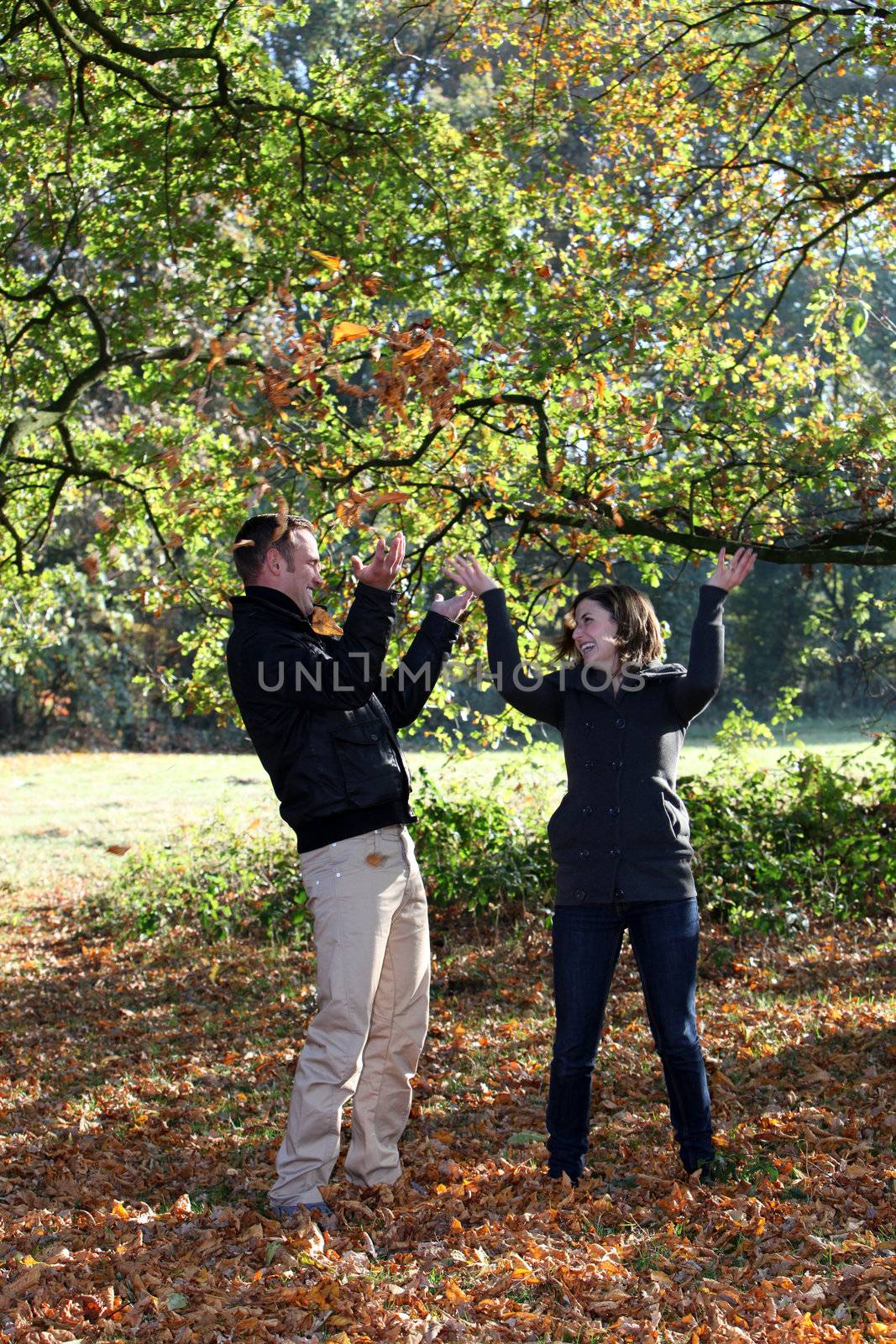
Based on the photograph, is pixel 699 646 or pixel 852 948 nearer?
pixel 699 646

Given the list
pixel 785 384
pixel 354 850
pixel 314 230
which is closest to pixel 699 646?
pixel 354 850

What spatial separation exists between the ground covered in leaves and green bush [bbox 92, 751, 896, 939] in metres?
0.67

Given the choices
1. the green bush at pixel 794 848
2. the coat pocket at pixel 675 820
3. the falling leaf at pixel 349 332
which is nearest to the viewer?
the falling leaf at pixel 349 332

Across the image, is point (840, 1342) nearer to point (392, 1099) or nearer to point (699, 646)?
point (392, 1099)

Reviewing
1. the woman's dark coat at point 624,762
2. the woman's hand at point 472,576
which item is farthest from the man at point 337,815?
the woman's dark coat at point 624,762

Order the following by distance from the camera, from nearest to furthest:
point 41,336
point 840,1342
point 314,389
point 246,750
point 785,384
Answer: point 840,1342
point 314,389
point 785,384
point 41,336
point 246,750

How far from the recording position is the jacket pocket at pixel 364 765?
12.9ft

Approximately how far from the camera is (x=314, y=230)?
8078mm

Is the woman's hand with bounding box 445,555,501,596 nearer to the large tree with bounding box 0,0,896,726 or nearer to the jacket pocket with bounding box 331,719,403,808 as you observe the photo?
the jacket pocket with bounding box 331,719,403,808

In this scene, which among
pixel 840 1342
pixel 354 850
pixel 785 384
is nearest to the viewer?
pixel 840 1342

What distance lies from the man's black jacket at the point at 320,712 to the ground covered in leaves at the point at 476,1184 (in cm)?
124

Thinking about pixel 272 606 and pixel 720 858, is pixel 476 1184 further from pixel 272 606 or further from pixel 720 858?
pixel 720 858

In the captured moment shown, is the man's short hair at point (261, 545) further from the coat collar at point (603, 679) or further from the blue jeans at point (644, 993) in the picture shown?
the blue jeans at point (644, 993)

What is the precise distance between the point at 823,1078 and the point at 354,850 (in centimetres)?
258
